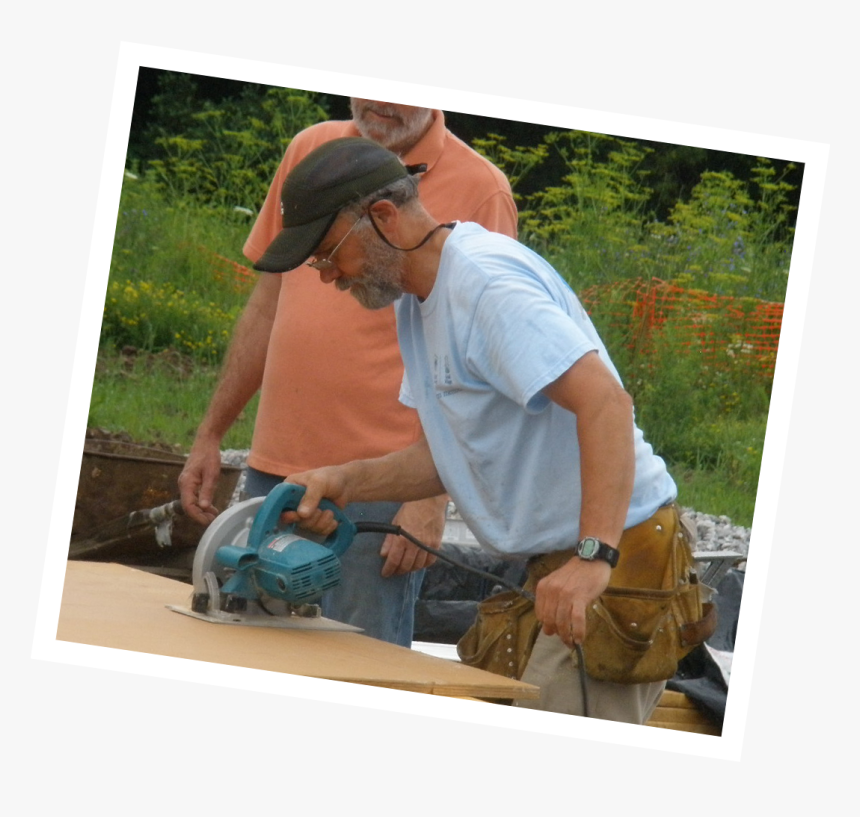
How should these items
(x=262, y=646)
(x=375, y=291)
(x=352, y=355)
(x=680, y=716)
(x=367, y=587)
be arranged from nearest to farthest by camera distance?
1. (x=262, y=646)
2. (x=375, y=291)
3. (x=367, y=587)
4. (x=352, y=355)
5. (x=680, y=716)

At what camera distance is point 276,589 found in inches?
98.2

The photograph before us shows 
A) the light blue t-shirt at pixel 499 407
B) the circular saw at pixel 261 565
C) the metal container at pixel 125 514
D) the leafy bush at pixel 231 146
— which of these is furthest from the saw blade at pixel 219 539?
the leafy bush at pixel 231 146

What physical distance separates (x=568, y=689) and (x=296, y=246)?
1197 millimetres

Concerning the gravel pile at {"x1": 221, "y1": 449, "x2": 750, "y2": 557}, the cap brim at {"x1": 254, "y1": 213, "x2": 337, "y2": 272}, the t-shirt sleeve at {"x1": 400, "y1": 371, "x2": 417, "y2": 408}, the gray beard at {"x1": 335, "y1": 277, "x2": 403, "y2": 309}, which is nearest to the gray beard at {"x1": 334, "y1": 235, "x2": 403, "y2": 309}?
the gray beard at {"x1": 335, "y1": 277, "x2": 403, "y2": 309}

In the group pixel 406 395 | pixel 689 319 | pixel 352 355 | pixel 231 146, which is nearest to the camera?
pixel 406 395

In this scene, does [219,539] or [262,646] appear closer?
[262,646]

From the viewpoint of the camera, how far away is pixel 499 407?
8.19 feet

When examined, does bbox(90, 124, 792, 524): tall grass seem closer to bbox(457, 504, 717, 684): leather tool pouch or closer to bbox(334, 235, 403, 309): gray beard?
bbox(457, 504, 717, 684): leather tool pouch

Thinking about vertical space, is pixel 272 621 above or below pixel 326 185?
below

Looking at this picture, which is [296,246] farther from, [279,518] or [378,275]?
[279,518]

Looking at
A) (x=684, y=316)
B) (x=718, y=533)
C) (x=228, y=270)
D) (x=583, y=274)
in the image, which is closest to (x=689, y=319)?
(x=684, y=316)

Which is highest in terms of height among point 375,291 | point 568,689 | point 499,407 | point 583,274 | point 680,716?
point 583,274

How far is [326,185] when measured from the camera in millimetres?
2486

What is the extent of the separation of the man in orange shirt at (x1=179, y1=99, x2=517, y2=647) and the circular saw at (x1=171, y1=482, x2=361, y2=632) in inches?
20.9
